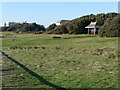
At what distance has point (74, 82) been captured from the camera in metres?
7.66

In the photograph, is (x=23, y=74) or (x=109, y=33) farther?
(x=109, y=33)

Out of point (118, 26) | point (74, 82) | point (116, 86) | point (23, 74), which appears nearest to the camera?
point (116, 86)

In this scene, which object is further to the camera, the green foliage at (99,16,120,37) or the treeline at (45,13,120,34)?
the treeline at (45,13,120,34)

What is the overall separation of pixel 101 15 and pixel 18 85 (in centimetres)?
5123

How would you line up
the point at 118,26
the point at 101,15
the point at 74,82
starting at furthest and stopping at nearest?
the point at 101,15 < the point at 118,26 < the point at 74,82

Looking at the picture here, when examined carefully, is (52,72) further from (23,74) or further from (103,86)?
(103,86)

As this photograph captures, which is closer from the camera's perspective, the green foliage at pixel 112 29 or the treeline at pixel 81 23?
the green foliage at pixel 112 29

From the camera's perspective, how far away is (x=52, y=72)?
31.3ft

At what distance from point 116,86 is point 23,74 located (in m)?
3.62

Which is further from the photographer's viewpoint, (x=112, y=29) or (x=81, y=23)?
(x=81, y=23)

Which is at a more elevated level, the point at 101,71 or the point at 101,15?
the point at 101,15

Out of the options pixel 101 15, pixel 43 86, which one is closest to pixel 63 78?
pixel 43 86

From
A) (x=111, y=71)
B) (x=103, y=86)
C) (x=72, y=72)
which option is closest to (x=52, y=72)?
(x=72, y=72)

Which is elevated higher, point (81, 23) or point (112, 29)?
point (81, 23)
